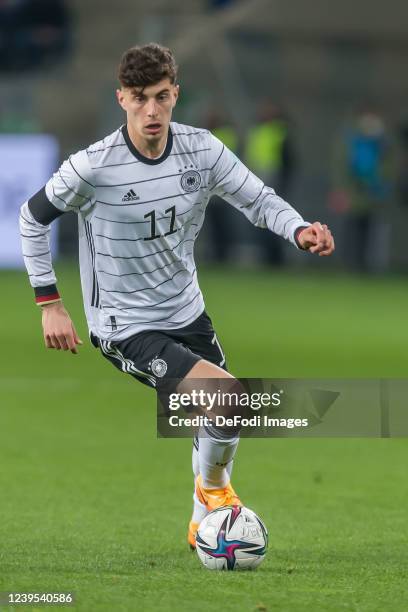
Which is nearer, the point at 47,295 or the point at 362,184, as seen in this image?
the point at 47,295

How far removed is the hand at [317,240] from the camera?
19.3ft

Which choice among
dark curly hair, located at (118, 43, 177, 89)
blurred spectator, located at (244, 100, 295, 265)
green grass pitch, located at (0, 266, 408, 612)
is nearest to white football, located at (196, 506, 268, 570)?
green grass pitch, located at (0, 266, 408, 612)

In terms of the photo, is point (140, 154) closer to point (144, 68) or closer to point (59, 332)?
point (144, 68)

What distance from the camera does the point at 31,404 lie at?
11.2 metres

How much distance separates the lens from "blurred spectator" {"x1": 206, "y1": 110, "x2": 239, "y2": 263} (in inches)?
914

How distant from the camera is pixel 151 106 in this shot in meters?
6.10

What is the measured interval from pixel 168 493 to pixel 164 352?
2066mm

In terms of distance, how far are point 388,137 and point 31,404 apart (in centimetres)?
1430

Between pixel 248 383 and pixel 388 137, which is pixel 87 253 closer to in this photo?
pixel 248 383

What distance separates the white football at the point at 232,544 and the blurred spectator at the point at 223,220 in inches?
674

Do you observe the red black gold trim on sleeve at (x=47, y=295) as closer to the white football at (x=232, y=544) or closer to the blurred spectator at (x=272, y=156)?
the white football at (x=232, y=544)

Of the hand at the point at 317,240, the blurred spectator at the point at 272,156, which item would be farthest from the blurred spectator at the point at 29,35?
the hand at the point at 317,240

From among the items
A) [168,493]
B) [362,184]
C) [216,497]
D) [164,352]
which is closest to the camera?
[164,352]

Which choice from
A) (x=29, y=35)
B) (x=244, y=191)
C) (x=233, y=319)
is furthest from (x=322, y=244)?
(x=29, y=35)
